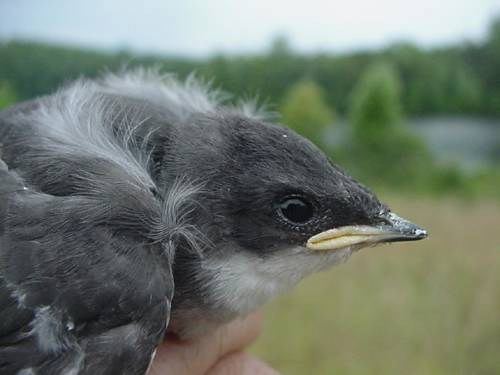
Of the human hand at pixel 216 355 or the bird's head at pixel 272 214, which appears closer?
the bird's head at pixel 272 214

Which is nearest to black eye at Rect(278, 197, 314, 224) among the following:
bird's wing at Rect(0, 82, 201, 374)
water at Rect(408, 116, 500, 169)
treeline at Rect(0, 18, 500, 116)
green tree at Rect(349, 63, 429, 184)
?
bird's wing at Rect(0, 82, 201, 374)

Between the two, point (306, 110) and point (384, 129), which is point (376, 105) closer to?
point (384, 129)

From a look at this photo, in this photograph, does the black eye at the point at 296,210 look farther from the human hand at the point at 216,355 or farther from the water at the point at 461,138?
the water at the point at 461,138

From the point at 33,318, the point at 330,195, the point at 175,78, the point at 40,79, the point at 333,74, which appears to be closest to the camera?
the point at 33,318

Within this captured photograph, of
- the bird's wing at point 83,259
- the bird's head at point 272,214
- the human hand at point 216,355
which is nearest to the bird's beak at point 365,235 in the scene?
the bird's head at point 272,214

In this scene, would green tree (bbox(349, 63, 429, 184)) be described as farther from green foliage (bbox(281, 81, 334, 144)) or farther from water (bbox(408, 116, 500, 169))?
green foliage (bbox(281, 81, 334, 144))

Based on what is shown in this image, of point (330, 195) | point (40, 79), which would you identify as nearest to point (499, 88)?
point (40, 79)

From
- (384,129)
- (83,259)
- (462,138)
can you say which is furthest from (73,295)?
(384,129)

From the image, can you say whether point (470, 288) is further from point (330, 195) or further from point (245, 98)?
point (330, 195)
